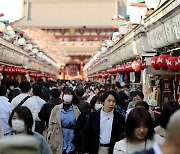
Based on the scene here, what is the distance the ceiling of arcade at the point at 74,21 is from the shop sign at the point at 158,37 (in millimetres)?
58820

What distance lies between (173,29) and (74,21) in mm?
74930

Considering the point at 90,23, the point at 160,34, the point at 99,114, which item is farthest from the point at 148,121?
the point at 90,23

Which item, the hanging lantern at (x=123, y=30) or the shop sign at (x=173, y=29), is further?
the hanging lantern at (x=123, y=30)

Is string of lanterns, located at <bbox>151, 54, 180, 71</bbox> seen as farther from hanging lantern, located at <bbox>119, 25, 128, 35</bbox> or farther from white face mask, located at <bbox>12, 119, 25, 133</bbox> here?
hanging lantern, located at <bbox>119, 25, 128, 35</bbox>

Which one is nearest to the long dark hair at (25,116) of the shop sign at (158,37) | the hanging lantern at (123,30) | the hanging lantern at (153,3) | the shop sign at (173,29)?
the shop sign at (173,29)

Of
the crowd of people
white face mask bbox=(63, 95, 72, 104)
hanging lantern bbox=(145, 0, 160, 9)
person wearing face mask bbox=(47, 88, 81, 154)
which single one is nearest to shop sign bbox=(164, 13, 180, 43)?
hanging lantern bbox=(145, 0, 160, 9)

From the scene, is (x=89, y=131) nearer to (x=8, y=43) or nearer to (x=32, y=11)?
(x=8, y=43)

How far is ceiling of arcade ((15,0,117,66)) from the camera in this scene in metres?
75.2

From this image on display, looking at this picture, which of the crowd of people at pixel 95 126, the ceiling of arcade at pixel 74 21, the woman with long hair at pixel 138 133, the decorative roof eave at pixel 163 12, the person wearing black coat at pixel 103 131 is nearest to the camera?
the crowd of people at pixel 95 126

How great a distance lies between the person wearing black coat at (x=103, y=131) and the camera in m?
5.66

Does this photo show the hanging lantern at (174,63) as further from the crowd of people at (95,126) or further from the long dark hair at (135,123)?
the long dark hair at (135,123)

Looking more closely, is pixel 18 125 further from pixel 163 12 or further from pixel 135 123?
pixel 163 12

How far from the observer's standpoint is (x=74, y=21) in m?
85.0

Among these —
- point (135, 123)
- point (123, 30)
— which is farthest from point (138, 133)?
point (123, 30)
